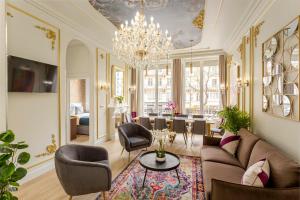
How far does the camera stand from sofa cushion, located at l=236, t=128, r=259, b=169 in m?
2.56

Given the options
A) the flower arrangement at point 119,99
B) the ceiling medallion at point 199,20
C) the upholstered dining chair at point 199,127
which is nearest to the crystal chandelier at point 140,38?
the ceiling medallion at point 199,20

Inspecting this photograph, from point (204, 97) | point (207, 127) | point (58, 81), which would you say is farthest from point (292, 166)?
point (204, 97)

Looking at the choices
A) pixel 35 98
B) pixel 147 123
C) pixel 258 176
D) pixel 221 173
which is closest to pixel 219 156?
pixel 221 173

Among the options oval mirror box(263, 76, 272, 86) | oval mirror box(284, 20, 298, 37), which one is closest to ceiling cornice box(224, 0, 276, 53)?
oval mirror box(284, 20, 298, 37)

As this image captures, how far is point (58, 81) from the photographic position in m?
3.57

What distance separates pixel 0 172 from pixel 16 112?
1990mm

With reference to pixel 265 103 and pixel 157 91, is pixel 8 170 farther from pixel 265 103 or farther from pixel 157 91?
pixel 157 91

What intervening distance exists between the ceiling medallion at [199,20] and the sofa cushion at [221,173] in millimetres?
3098

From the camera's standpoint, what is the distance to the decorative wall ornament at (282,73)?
6.39 feet

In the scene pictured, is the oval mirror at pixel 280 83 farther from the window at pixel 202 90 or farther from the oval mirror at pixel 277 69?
the window at pixel 202 90

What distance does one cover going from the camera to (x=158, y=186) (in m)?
2.72

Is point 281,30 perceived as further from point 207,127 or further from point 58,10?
point 58,10

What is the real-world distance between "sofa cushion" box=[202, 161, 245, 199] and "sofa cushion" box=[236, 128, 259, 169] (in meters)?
0.20

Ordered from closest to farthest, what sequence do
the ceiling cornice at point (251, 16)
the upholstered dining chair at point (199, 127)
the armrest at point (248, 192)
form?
the armrest at point (248, 192) < the ceiling cornice at point (251, 16) < the upholstered dining chair at point (199, 127)
